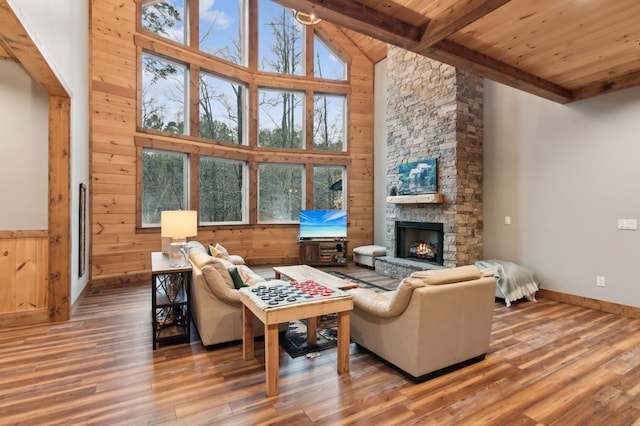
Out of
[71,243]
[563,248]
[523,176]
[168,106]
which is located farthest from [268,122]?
[563,248]

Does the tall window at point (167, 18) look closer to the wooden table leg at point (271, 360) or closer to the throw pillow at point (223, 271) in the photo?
the throw pillow at point (223, 271)

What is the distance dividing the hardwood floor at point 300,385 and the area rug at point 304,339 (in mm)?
134

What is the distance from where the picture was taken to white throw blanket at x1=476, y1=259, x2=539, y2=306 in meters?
4.31

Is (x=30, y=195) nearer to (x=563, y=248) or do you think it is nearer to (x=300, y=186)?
(x=300, y=186)

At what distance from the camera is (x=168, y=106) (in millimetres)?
5945

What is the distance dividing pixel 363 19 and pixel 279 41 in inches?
213

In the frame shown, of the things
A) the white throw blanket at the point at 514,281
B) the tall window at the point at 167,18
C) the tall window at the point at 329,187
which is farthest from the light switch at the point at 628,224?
the tall window at the point at 167,18

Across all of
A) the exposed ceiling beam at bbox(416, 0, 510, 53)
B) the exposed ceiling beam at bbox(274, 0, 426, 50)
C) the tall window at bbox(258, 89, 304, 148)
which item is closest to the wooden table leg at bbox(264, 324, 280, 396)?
the exposed ceiling beam at bbox(274, 0, 426, 50)

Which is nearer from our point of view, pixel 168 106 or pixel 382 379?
pixel 382 379

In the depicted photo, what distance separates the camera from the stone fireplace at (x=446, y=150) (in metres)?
5.12

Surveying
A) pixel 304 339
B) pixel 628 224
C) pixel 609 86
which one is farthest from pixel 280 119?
pixel 628 224

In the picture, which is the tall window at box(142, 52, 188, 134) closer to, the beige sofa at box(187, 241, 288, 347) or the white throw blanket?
the beige sofa at box(187, 241, 288, 347)

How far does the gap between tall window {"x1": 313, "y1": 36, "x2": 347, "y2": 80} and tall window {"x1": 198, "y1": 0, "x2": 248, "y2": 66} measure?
169 centimetres

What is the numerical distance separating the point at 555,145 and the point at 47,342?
6.59 meters
